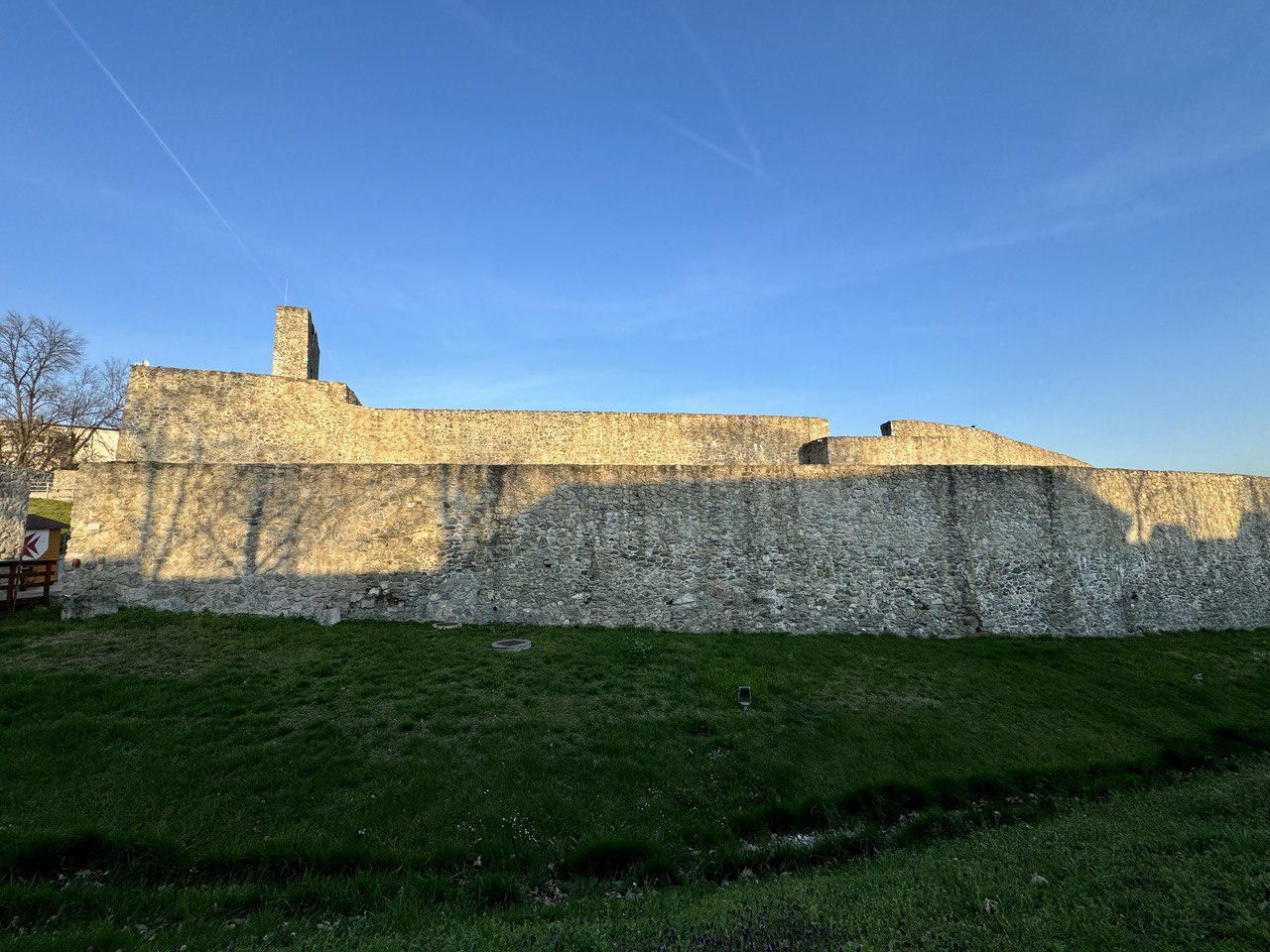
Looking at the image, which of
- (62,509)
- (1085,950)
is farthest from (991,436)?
(62,509)

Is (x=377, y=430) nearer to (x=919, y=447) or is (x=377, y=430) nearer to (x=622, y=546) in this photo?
(x=622, y=546)

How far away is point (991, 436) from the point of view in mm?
30406

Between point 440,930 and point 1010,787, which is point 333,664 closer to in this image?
point 440,930

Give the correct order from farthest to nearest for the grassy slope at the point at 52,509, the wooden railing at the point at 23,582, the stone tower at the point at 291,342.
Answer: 1. the grassy slope at the point at 52,509
2. the stone tower at the point at 291,342
3. the wooden railing at the point at 23,582

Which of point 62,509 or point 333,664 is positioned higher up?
point 62,509

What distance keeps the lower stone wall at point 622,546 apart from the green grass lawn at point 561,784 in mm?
1583

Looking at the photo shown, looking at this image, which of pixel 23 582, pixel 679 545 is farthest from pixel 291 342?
pixel 679 545

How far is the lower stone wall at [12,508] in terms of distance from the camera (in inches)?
639

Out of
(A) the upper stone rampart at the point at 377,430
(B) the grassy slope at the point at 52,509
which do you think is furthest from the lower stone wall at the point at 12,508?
(B) the grassy slope at the point at 52,509

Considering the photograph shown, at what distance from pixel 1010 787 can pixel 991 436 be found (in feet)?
87.8

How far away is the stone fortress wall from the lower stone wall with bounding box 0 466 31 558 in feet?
13.6

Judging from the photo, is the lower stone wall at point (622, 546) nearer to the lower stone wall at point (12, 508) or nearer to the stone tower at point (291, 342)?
the lower stone wall at point (12, 508)

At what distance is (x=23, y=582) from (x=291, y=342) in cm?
1439

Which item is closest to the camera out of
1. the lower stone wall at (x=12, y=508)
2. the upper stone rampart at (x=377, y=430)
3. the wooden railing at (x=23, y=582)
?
the wooden railing at (x=23, y=582)
